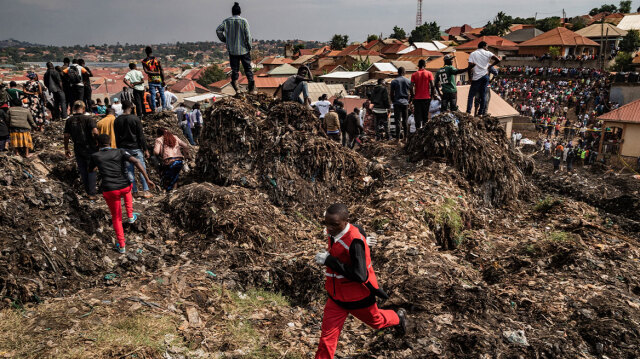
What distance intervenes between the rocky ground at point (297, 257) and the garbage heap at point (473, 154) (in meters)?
0.03

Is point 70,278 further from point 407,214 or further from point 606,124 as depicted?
point 606,124

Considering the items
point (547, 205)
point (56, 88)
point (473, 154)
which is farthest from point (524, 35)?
point (56, 88)

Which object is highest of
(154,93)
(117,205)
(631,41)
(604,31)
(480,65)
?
(604,31)

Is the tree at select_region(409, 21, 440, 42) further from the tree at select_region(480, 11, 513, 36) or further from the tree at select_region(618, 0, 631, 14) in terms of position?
the tree at select_region(618, 0, 631, 14)

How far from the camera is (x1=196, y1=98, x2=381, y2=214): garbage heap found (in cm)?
732

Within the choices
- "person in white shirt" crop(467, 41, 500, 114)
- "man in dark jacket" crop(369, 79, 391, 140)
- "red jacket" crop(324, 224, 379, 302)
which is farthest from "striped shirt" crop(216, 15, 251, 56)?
"red jacket" crop(324, 224, 379, 302)

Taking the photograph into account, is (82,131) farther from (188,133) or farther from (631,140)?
(631,140)

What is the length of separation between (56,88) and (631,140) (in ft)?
100

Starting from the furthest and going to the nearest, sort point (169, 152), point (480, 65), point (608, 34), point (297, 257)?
point (608, 34)
point (480, 65)
point (169, 152)
point (297, 257)

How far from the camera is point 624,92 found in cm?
3247

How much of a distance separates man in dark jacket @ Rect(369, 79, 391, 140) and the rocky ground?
194cm

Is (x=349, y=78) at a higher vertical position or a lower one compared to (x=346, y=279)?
higher

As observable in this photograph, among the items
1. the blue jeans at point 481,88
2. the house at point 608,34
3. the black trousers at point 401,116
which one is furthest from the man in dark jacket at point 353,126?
the house at point 608,34

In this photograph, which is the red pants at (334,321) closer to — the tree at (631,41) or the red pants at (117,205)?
the red pants at (117,205)
